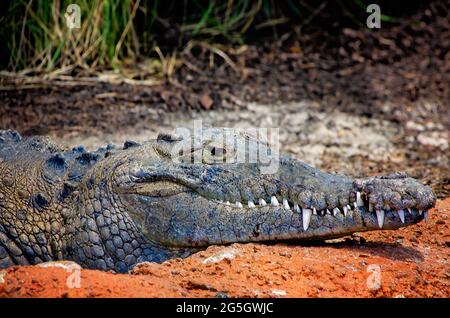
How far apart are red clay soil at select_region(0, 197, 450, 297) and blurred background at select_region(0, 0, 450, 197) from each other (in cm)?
243

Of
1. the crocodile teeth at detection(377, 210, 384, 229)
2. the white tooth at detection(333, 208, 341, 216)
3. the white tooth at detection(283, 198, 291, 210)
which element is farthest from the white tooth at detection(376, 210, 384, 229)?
the white tooth at detection(283, 198, 291, 210)

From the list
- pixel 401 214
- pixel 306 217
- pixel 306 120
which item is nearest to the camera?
pixel 401 214

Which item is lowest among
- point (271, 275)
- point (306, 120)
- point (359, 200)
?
point (271, 275)

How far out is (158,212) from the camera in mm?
4484

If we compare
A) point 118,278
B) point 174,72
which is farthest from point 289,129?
point 118,278

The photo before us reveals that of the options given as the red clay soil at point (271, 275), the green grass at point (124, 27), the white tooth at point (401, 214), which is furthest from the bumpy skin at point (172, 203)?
the green grass at point (124, 27)

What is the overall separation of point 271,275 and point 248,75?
5685mm

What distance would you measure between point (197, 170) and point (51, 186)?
3.24 ft

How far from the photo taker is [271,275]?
158 inches

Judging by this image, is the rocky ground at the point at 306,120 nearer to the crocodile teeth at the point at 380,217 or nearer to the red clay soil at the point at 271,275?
the red clay soil at the point at 271,275

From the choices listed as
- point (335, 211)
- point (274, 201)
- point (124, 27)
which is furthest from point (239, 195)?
point (124, 27)

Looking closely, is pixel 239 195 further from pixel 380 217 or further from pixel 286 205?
pixel 380 217

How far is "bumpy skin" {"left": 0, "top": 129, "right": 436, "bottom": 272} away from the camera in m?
4.20

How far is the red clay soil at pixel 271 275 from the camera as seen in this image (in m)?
3.69
